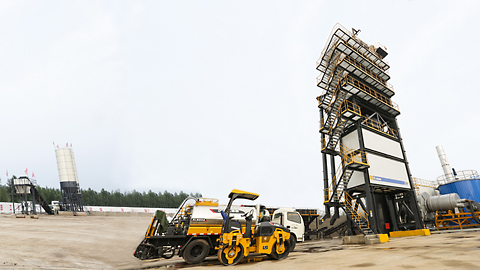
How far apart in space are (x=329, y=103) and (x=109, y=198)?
6660 centimetres

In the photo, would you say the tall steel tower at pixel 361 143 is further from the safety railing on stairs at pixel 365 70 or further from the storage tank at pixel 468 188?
the storage tank at pixel 468 188

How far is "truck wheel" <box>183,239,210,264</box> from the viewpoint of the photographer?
9797 mm

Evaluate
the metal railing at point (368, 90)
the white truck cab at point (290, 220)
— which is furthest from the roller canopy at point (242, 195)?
the metal railing at point (368, 90)

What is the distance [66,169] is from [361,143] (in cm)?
4459

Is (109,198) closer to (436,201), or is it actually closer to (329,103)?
(329,103)

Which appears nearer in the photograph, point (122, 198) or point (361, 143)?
point (361, 143)

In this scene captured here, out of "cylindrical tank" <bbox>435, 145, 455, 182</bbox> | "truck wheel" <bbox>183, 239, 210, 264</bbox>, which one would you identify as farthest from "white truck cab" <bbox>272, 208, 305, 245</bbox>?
"cylindrical tank" <bbox>435, 145, 455, 182</bbox>

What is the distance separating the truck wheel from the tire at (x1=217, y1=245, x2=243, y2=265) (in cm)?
189


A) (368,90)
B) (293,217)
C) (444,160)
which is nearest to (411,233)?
(293,217)

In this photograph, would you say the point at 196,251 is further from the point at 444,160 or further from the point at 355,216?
the point at 444,160

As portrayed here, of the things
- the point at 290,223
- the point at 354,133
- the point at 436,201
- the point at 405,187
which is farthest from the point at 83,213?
the point at 436,201

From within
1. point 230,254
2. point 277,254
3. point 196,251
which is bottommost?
point 277,254

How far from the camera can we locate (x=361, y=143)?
19.2 meters

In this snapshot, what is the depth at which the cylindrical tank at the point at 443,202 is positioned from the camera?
23453mm
